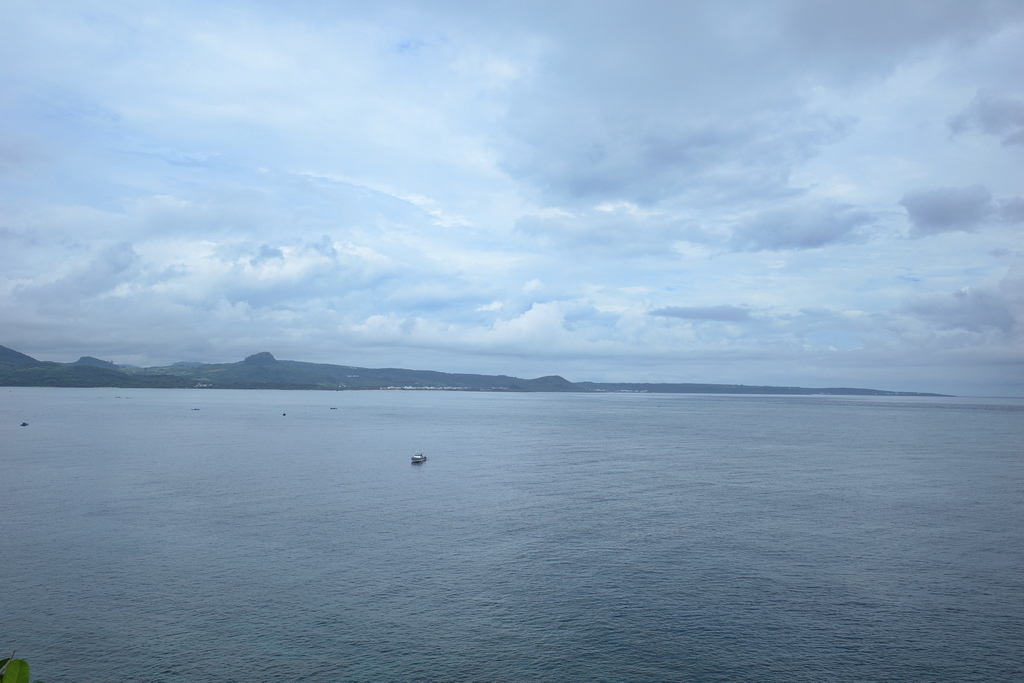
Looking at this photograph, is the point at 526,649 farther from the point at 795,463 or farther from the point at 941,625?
the point at 795,463

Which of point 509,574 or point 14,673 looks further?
point 509,574

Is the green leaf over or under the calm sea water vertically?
over

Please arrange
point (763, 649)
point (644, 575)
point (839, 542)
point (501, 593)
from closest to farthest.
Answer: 1. point (763, 649)
2. point (501, 593)
3. point (644, 575)
4. point (839, 542)

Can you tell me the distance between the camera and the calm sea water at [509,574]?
136 feet

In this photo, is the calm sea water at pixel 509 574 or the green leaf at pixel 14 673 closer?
the green leaf at pixel 14 673

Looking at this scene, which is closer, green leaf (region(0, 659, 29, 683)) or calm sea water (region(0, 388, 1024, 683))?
green leaf (region(0, 659, 29, 683))

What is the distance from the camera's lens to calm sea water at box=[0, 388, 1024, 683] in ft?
136

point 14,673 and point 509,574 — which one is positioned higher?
point 14,673

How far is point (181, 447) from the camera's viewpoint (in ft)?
467

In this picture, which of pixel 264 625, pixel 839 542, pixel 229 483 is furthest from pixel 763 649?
pixel 229 483

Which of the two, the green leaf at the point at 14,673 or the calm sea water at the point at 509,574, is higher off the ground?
the green leaf at the point at 14,673

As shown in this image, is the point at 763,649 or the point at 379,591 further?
the point at 379,591

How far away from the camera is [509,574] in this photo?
186ft

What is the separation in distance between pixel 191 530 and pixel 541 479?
55.0 meters
